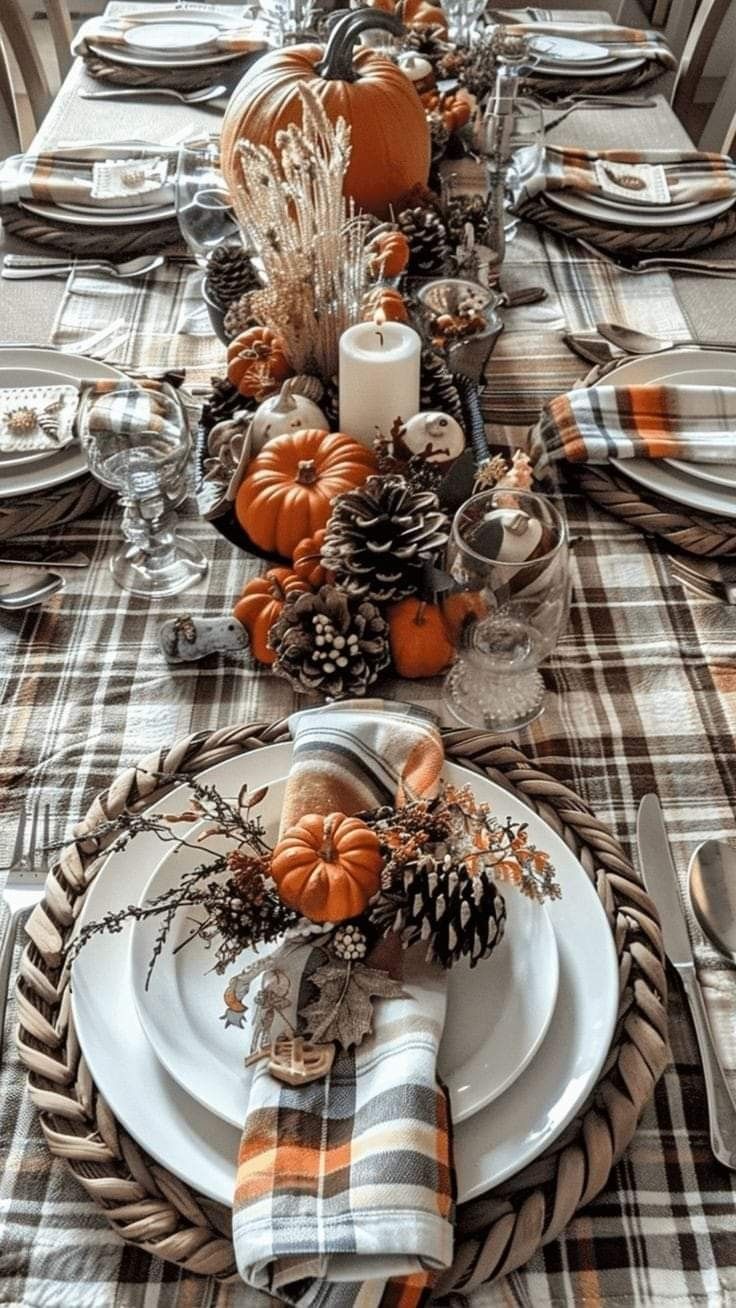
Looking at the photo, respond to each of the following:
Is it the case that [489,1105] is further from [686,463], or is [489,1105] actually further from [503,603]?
[686,463]

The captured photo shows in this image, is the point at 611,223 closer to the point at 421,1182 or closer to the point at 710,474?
the point at 710,474

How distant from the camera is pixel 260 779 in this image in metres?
0.69

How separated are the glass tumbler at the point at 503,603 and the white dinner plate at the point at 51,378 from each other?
0.41 m

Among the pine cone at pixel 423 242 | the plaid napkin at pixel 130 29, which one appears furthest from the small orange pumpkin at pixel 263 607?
the plaid napkin at pixel 130 29

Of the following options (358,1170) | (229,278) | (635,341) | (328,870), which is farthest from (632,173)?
(358,1170)

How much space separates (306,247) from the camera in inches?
36.5

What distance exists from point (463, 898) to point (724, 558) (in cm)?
51

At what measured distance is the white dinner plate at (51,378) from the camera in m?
0.97

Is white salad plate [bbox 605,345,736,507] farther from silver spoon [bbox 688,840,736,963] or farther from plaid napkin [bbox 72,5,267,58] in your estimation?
plaid napkin [bbox 72,5,267,58]

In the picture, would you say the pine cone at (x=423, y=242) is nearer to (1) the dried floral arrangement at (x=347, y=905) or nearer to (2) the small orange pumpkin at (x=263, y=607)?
(2) the small orange pumpkin at (x=263, y=607)

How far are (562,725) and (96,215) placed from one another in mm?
943

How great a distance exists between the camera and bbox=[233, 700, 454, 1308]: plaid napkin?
0.46 metres

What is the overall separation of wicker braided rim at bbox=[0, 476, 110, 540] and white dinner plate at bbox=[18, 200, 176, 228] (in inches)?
20.2

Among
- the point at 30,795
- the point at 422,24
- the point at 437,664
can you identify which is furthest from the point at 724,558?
the point at 422,24
